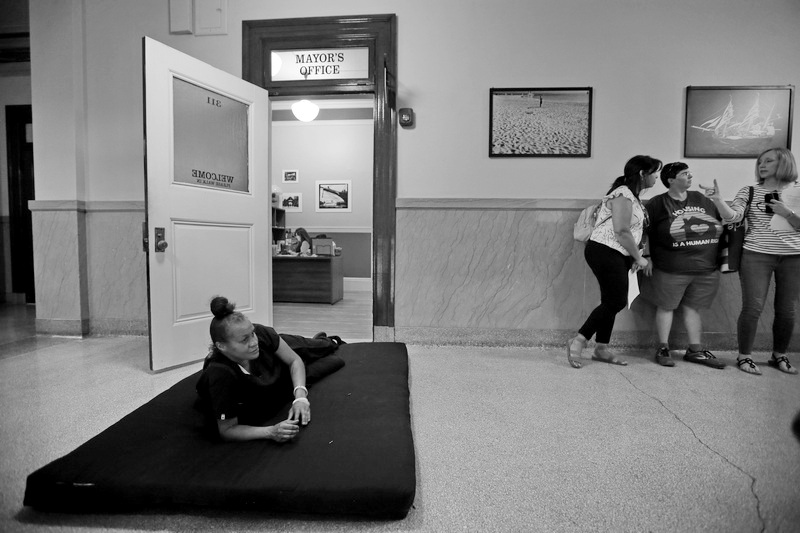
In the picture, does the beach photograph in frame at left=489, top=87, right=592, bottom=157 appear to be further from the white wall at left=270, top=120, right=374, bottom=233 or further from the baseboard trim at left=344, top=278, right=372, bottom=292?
the baseboard trim at left=344, top=278, right=372, bottom=292

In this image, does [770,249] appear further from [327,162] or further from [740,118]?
[327,162]

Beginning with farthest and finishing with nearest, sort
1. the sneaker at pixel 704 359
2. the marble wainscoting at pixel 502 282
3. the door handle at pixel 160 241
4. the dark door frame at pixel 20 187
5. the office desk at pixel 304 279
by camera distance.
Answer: the office desk at pixel 304 279 < the dark door frame at pixel 20 187 < the marble wainscoting at pixel 502 282 < the sneaker at pixel 704 359 < the door handle at pixel 160 241

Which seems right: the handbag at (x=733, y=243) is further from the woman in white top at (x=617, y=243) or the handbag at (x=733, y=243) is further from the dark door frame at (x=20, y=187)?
the dark door frame at (x=20, y=187)

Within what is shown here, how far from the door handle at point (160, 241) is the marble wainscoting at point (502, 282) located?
1.72 meters

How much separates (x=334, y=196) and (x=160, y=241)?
5.43 metres

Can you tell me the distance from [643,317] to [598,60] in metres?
2.11

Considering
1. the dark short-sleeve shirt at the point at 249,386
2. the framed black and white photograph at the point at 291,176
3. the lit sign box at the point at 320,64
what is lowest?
the dark short-sleeve shirt at the point at 249,386

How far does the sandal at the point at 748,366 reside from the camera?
275cm

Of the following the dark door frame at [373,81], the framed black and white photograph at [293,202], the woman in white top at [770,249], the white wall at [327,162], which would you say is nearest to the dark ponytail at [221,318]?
the dark door frame at [373,81]

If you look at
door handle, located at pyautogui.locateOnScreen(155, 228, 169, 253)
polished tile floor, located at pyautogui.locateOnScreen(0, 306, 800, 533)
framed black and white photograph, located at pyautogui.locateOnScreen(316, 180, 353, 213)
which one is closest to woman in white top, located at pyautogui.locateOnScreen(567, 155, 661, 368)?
polished tile floor, located at pyautogui.locateOnScreen(0, 306, 800, 533)

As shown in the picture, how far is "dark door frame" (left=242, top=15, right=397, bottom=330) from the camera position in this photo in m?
3.37

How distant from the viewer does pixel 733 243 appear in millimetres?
2871

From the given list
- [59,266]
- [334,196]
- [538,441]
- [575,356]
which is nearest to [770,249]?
[575,356]

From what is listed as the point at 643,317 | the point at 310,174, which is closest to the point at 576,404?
the point at 643,317
